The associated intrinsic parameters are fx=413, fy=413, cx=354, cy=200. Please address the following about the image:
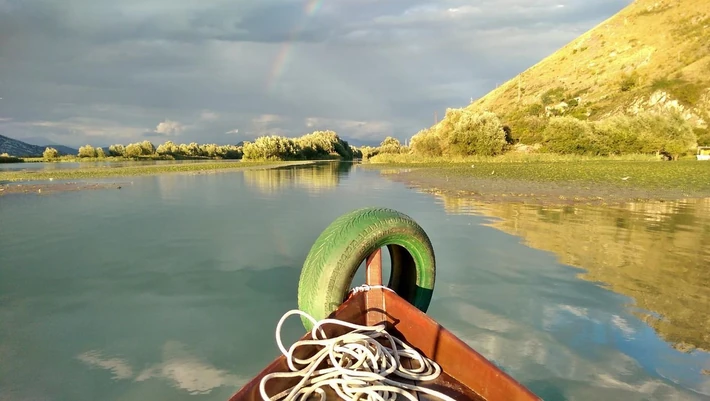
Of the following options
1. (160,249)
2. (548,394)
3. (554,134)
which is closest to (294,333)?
(548,394)

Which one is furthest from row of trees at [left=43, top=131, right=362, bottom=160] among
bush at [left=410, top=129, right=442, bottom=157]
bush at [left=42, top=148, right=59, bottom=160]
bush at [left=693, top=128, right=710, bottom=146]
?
bush at [left=693, top=128, right=710, bottom=146]

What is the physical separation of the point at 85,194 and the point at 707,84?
3094 inches

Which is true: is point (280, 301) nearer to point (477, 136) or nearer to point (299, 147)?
point (477, 136)

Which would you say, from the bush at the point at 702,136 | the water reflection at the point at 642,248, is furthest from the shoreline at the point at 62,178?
the bush at the point at 702,136

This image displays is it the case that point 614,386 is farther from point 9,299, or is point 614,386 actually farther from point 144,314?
point 9,299

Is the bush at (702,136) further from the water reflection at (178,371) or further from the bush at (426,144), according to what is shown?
the water reflection at (178,371)

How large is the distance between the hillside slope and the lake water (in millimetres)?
51106

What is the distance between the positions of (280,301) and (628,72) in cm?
9569

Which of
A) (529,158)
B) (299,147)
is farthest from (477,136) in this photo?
(299,147)

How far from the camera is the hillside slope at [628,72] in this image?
6312 centimetres

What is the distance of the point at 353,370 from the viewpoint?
2527 millimetres

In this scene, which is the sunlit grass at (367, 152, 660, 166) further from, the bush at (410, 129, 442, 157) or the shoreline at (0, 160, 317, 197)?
the shoreline at (0, 160, 317, 197)

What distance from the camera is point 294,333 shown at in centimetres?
479

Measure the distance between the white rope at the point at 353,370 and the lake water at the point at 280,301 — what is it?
1.39 m
